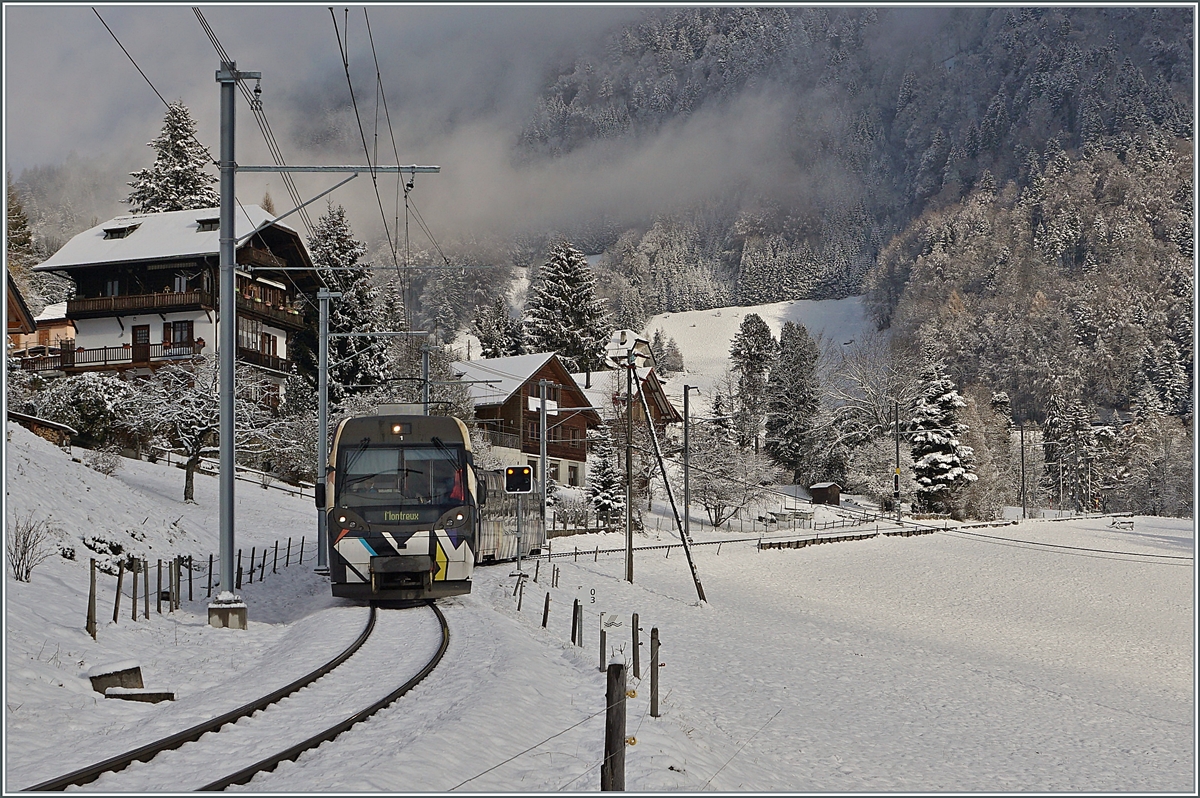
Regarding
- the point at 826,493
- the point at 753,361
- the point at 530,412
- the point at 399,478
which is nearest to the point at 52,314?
the point at 530,412

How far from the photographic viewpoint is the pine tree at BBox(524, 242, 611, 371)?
104m

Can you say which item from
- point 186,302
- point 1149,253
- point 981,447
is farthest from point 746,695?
point 1149,253

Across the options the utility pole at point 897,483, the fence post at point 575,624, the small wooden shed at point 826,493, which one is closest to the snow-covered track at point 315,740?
the fence post at point 575,624

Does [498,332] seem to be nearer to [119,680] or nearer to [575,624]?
[575,624]

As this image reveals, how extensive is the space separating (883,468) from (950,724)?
211 feet

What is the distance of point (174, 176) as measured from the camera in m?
81.7

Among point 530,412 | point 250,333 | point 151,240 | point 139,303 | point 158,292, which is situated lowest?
point 530,412

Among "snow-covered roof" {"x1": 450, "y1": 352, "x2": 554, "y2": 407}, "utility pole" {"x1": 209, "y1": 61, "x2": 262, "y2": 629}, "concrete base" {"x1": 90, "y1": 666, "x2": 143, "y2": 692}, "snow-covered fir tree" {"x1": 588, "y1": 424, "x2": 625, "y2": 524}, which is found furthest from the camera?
"snow-covered roof" {"x1": 450, "y1": 352, "x2": 554, "y2": 407}

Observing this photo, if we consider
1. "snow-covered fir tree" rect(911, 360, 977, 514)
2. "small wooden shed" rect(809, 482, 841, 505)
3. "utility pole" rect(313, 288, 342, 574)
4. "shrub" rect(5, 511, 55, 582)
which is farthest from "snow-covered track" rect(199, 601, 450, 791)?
"small wooden shed" rect(809, 482, 841, 505)

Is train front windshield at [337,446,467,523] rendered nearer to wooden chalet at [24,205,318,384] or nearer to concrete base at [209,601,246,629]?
concrete base at [209,601,246,629]

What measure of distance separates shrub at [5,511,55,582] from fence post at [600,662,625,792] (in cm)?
1196

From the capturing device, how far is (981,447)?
82.8 metres

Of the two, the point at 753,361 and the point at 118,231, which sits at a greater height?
the point at 118,231

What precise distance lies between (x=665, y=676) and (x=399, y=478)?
6087 millimetres
